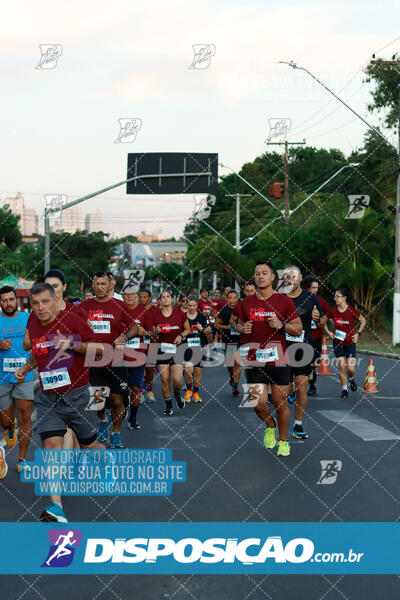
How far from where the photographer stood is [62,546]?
520 centimetres

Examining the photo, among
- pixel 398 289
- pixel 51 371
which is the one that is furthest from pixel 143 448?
pixel 398 289

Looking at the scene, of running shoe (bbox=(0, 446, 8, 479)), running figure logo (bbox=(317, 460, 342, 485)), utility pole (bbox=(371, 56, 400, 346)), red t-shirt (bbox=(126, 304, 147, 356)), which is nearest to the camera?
running figure logo (bbox=(317, 460, 342, 485))

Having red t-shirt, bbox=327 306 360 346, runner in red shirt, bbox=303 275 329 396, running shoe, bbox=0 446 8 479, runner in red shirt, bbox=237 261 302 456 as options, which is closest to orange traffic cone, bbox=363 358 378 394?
red t-shirt, bbox=327 306 360 346

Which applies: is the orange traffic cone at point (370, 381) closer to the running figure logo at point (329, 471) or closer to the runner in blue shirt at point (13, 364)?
the running figure logo at point (329, 471)

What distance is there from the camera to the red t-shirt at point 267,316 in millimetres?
7961

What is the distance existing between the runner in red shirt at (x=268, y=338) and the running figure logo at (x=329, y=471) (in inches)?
23.3

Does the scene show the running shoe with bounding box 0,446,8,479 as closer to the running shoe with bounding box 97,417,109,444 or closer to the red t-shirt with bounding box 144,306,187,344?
the running shoe with bounding box 97,417,109,444

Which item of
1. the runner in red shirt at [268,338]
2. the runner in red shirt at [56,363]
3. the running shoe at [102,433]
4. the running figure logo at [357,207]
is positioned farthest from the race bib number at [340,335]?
the running figure logo at [357,207]

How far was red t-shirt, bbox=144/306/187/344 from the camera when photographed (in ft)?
38.3

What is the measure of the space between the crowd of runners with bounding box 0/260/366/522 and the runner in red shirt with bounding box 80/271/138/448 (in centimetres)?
1

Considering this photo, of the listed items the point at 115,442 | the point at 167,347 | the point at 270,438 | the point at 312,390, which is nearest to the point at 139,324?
the point at 167,347

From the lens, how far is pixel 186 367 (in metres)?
12.8

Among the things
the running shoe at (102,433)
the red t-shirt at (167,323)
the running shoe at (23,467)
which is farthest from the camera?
the red t-shirt at (167,323)

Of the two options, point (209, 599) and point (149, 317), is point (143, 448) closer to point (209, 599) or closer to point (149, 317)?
point (149, 317)
